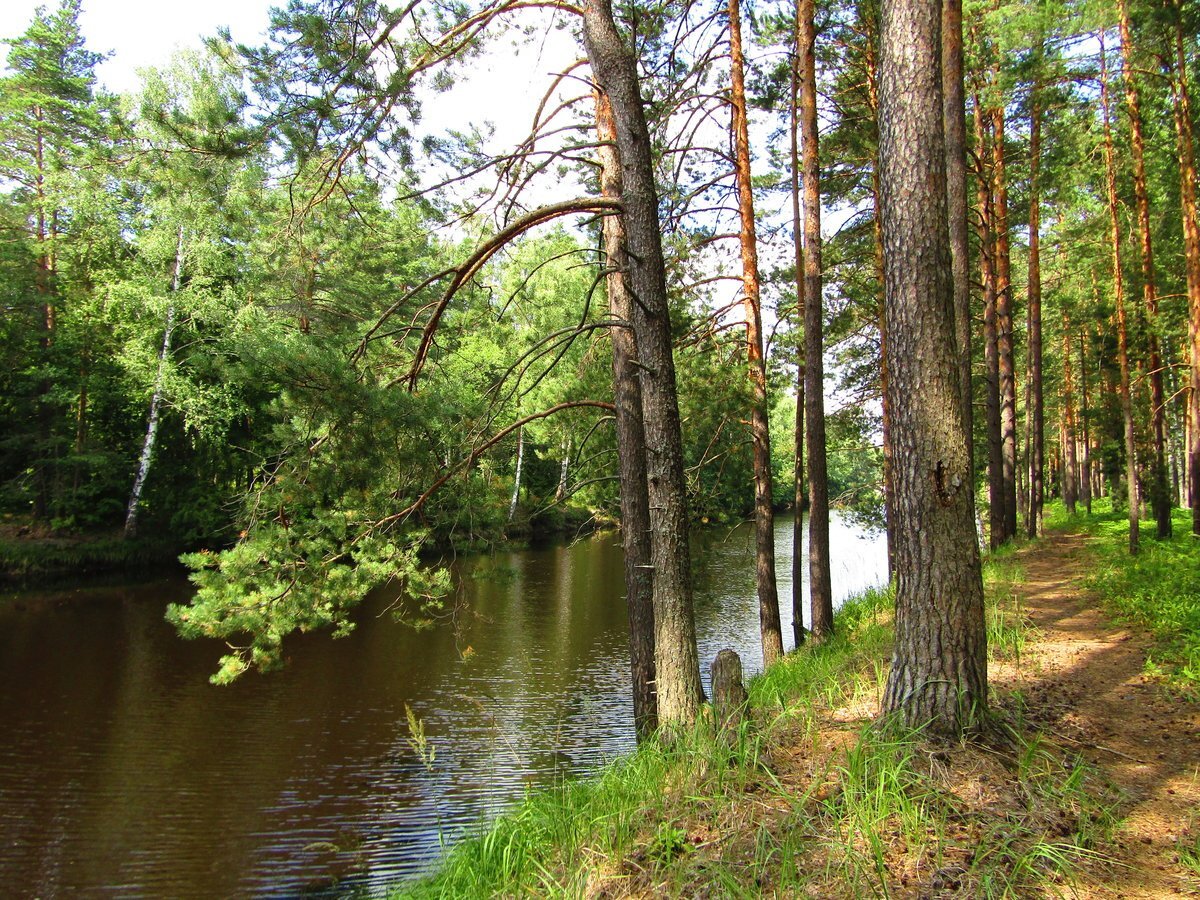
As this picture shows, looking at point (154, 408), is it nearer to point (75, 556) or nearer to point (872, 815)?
point (75, 556)

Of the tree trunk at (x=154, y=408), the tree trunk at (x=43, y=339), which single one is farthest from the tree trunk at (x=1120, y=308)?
the tree trunk at (x=43, y=339)

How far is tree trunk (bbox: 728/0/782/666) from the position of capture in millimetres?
8703

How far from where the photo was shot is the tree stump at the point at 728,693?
3.99m

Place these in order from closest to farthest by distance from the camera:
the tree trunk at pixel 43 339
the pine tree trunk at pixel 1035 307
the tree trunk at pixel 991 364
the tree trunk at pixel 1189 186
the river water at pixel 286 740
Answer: the river water at pixel 286 740 → the tree trunk at pixel 1189 186 → the tree trunk at pixel 991 364 → the pine tree trunk at pixel 1035 307 → the tree trunk at pixel 43 339

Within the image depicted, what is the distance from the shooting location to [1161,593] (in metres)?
7.56

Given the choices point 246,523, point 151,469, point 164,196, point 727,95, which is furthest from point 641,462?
point 151,469

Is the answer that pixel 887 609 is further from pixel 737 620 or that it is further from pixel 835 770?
pixel 835 770

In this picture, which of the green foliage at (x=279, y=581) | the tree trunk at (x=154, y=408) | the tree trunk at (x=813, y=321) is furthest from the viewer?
the tree trunk at (x=154, y=408)

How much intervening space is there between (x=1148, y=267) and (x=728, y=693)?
40.0 feet

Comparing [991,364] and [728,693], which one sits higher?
[991,364]

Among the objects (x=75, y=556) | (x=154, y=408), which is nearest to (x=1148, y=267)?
(x=154, y=408)

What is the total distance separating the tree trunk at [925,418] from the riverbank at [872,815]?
1.08ft

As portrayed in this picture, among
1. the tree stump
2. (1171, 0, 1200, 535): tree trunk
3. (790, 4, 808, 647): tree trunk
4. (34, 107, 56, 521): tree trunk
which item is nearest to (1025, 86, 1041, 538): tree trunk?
(1171, 0, 1200, 535): tree trunk

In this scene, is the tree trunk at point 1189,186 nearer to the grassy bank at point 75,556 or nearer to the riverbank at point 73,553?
the riverbank at point 73,553
